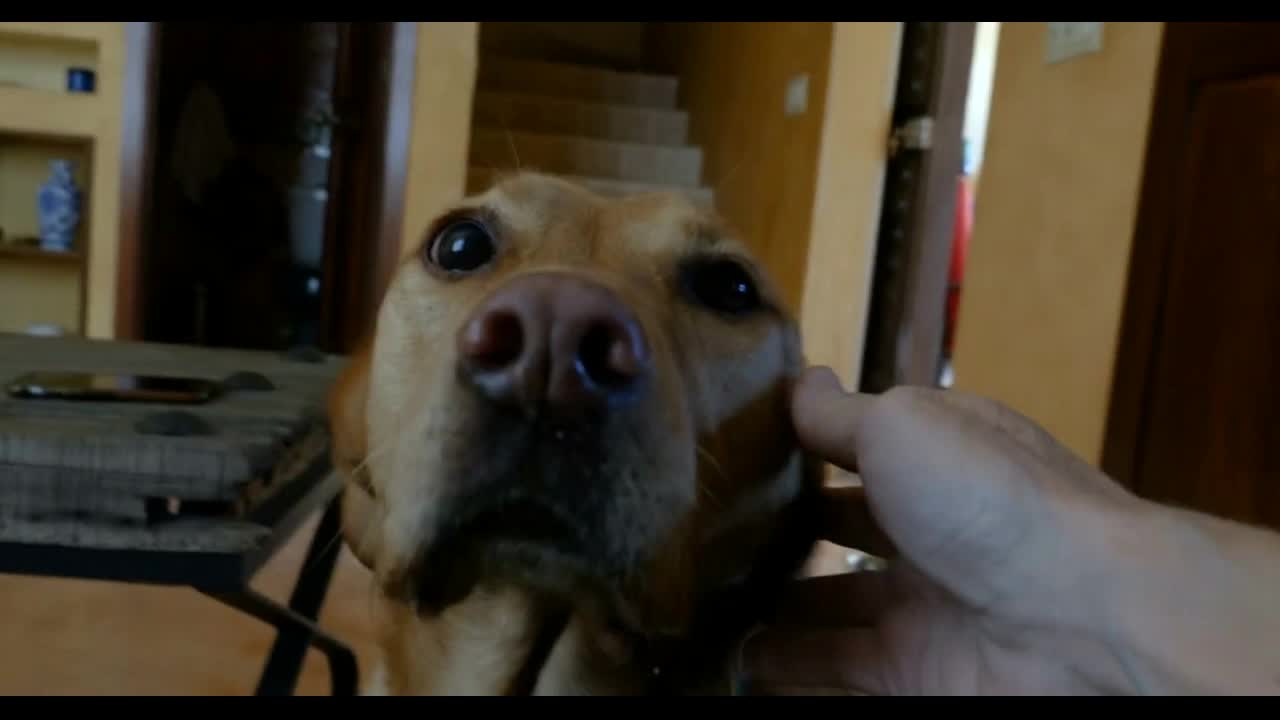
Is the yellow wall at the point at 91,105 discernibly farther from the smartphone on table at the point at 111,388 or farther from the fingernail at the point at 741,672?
the fingernail at the point at 741,672

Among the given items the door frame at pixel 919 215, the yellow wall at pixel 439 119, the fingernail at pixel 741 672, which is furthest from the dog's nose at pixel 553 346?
the door frame at pixel 919 215

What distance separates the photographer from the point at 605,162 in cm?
601

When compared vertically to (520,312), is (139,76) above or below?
above

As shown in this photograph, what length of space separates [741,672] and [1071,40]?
6.56 ft

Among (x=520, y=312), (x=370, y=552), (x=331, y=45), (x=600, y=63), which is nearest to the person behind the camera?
(x=520, y=312)

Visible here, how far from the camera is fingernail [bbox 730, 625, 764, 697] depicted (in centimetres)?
120

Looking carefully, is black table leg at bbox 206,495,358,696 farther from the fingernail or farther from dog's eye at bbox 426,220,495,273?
the fingernail

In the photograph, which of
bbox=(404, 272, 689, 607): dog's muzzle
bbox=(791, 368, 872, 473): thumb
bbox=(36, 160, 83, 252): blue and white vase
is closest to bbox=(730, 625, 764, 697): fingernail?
bbox=(791, 368, 872, 473): thumb

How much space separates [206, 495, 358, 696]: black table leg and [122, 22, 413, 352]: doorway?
215 centimetres

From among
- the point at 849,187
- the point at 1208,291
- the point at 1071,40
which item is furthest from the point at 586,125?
the point at 1208,291

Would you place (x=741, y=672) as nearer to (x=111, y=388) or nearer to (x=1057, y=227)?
(x=111, y=388)
